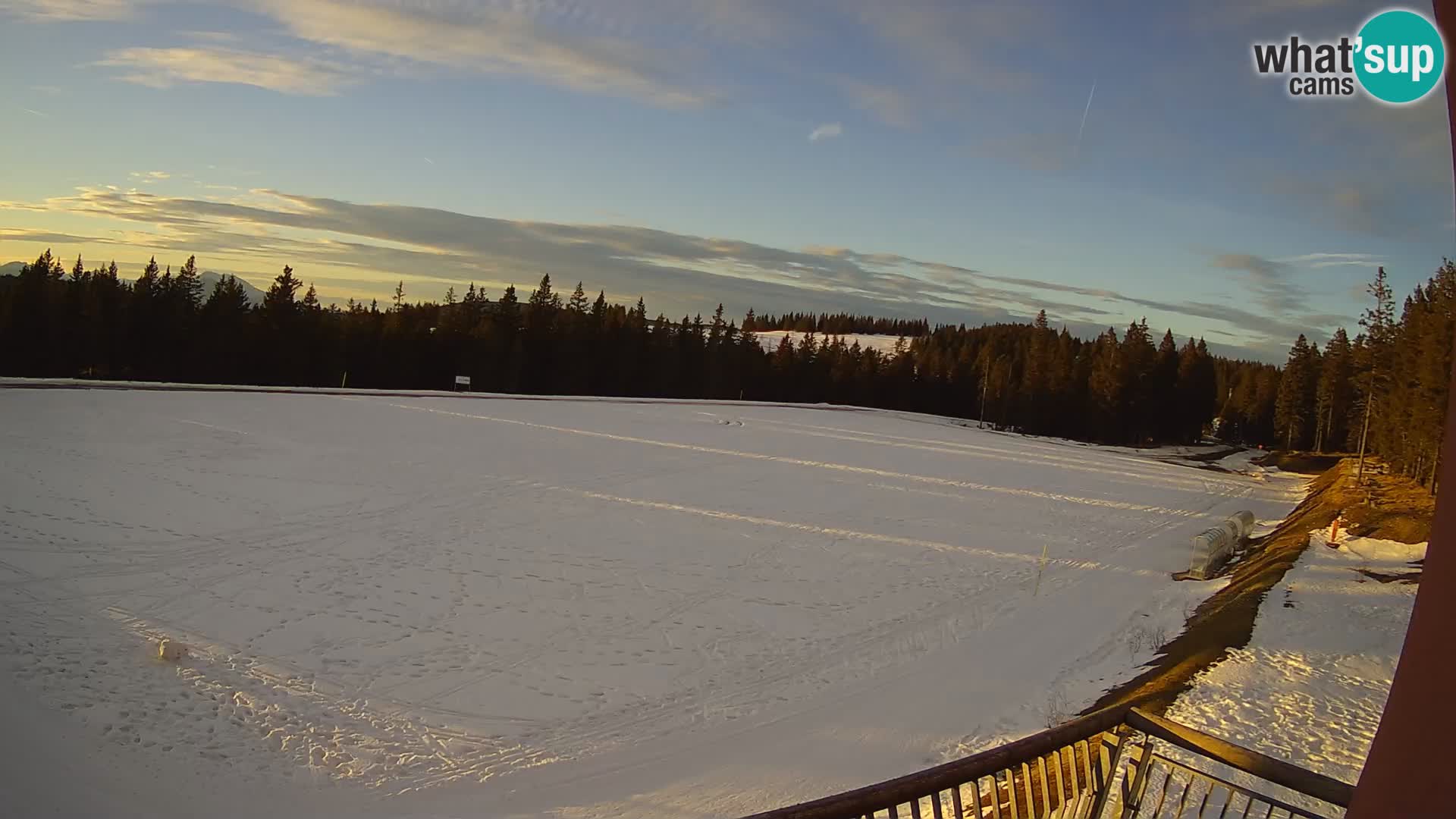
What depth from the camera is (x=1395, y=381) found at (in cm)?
3669

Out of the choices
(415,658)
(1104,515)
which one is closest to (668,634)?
(415,658)

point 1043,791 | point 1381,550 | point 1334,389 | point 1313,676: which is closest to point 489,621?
point 1043,791

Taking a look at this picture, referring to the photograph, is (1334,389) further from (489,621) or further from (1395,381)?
(489,621)

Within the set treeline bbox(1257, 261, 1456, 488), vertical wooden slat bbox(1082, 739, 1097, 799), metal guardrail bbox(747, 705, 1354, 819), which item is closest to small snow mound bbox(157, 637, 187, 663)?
metal guardrail bbox(747, 705, 1354, 819)

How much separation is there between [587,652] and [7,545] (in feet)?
25.7

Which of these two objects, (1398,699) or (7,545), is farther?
(7,545)

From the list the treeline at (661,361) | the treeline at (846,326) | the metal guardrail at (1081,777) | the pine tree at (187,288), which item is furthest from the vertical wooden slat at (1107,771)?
the treeline at (846,326)

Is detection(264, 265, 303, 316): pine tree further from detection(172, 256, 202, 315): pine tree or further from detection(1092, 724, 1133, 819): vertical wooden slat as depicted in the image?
detection(1092, 724, 1133, 819): vertical wooden slat

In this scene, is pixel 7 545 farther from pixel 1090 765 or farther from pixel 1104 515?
pixel 1104 515

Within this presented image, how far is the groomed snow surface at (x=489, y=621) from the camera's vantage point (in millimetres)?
7699

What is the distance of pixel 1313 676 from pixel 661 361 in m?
54.5

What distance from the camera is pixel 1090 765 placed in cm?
395

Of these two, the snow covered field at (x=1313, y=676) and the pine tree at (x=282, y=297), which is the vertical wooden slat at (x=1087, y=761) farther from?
the pine tree at (x=282, y=297)

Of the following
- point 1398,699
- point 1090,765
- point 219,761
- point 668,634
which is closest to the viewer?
point 1398,699
